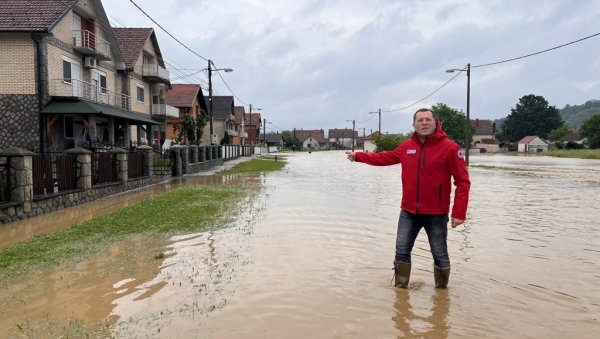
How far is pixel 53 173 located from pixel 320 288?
9887mm

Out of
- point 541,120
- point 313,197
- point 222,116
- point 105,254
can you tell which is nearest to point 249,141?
point 222,116

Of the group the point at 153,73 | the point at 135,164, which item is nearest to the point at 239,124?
the point at 153,73

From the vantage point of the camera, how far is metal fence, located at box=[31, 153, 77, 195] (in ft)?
37.5

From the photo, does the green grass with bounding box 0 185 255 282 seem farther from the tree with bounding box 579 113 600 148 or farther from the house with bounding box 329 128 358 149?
the house with bounding box 329 128 358 149

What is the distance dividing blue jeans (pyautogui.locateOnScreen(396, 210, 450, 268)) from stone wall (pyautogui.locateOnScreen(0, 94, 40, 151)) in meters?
21.2

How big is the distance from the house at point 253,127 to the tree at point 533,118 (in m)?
64.9

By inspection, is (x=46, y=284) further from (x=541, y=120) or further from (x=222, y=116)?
(x=541, y=120)

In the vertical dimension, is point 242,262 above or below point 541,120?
below

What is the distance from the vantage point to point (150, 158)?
20.0 metres

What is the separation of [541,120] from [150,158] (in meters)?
115

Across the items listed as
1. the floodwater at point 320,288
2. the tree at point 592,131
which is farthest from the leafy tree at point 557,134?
the floodwater at point 320,288

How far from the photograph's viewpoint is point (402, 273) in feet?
17.3

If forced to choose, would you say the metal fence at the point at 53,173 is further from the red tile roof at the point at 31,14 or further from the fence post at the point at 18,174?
the red tile roof at the point at 31,14

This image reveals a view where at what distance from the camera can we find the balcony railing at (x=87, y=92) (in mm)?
22297
